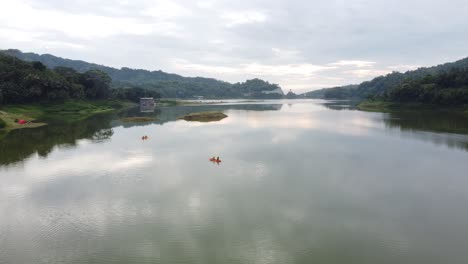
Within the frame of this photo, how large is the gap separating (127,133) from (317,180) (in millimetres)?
48624

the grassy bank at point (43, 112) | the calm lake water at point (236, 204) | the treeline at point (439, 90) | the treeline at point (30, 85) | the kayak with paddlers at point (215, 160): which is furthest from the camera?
the treeline at point (439, 90)

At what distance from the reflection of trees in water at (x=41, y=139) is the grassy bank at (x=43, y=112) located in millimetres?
Answer: 7419

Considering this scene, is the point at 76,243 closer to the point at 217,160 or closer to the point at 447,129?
the point at 217,160

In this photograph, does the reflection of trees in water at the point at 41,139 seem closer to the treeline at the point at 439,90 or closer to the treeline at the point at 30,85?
the treeline at the point at 30,85

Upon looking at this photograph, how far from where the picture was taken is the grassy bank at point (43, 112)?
253 feet

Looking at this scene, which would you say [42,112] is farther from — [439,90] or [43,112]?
[439,90]

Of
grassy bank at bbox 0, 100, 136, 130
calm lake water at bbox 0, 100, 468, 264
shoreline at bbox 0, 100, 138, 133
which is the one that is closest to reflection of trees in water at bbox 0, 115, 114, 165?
calm lake water at bbox 0, 100, 468, 264

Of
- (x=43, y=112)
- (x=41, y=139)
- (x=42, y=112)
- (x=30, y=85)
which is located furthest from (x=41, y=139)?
(x=30, y=85)

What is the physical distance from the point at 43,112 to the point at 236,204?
97.8 meters

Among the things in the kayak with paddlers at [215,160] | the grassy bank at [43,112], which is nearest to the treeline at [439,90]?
the kayak with paddlers at [215,160]

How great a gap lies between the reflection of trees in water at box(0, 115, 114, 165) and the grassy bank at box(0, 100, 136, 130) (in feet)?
24.3

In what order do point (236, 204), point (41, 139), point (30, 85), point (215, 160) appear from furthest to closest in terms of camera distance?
point (30, 85) → point (41, 139) → point (215, 160) → point (236, 204)

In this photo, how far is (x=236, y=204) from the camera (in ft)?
86.7

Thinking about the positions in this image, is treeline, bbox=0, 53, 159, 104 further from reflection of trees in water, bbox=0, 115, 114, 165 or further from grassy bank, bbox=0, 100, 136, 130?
reflection of trees in water, bbox=0, 115, 114, 165
